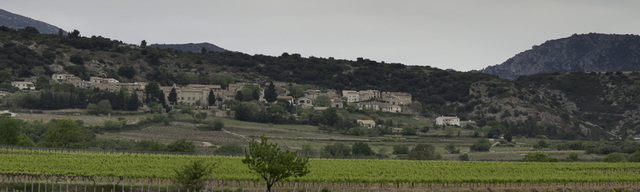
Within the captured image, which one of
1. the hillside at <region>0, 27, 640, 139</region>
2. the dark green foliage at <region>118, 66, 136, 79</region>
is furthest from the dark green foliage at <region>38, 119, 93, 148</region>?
the dark green foliage at <region>118, 66, 136, 79</region>

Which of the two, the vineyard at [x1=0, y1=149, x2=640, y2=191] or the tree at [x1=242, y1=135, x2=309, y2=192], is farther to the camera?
the vineyard at [x1=0, y1=149, x2=640, y2=191]

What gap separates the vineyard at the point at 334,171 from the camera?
47.2 metres

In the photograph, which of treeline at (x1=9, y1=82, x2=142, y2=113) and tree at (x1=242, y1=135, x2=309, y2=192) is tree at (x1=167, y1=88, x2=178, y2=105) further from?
tree at (x1=242, y1=135, x2=309, y2=192)

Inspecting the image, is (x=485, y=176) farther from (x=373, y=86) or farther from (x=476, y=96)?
(x=373, y=86)

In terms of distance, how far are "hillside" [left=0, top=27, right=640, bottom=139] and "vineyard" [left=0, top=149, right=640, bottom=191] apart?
77.4 meters

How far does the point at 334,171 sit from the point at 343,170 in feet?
3.70

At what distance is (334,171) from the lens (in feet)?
178

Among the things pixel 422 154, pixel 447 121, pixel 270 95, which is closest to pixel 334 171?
pixel 422 154

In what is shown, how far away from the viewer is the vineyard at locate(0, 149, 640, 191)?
155 ft

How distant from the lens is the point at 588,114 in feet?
556

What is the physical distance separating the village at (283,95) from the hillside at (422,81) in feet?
20.1

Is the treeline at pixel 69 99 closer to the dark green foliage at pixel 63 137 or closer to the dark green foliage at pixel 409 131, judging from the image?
the dark green foliage at pixel 63 137

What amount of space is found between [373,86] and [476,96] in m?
30.5

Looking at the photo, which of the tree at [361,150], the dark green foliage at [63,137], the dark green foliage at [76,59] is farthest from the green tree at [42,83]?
the tree at [361,150]
